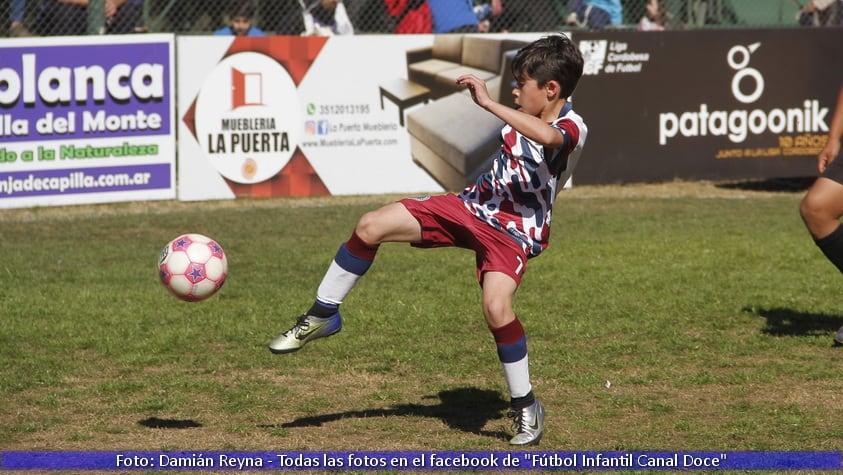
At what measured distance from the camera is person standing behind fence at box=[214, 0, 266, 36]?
14.0 metres

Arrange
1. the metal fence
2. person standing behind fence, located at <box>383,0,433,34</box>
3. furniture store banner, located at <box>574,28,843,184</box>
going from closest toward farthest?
the metal fence, person standing behind fence, located at <box>383,0,433,34</box>, furniture store banner, located at <box>574,28,843,184</box>

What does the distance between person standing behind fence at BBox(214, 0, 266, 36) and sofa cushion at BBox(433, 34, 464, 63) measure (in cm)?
207

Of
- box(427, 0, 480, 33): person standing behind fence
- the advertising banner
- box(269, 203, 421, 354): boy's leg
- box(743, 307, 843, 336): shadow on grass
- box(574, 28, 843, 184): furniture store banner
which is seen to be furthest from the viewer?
box(574, 28, 843, 184): furniture store banner

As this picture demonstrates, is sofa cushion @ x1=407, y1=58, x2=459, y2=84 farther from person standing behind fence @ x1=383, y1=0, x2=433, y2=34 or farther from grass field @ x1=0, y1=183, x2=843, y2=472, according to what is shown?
grass field @ x1=0, y1=183, x2=843, y2=472

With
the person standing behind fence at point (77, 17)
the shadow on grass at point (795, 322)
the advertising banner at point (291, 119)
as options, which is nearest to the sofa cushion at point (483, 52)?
the advertising banner at point (291, 119)

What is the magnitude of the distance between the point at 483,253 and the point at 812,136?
1125 cm

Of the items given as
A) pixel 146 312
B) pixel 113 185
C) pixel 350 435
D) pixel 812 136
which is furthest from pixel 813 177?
pixel 350 435

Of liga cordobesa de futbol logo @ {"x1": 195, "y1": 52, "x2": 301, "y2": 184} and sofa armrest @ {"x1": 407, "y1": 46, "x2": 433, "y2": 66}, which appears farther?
sofa armrest @ {"x1": 407, "y1": 46, "x2": 433, "y2": 66}

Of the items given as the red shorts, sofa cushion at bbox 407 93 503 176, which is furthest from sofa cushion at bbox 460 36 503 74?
the red shorts

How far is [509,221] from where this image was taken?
5.59m

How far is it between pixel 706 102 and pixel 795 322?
7.68 meters

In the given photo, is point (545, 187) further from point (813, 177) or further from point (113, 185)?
point (813, 177)

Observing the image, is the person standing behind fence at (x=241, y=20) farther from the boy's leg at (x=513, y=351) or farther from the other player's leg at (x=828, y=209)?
the boy's leg at (x=513, y=351)

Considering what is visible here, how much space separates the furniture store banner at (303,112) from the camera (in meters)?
13.6
